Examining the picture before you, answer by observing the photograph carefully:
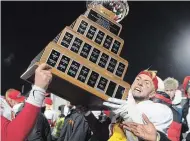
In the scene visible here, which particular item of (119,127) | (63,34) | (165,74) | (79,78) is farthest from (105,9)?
(165,74)

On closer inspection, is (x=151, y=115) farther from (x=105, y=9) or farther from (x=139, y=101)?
(x=105, y=9)

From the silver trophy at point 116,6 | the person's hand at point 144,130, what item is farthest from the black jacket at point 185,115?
the person's hand at point 144,130

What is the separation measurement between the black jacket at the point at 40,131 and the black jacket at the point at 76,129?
0.22 meters

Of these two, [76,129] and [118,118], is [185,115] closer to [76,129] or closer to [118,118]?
[76,129]

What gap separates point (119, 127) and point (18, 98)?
425 centimetres

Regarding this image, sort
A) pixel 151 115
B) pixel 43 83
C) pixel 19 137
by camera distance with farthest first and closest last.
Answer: pixel 151 115 < pixel 43 83 < pixel 19 137

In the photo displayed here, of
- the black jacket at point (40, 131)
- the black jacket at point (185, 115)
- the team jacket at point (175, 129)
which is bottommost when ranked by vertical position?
the black jacket at point (40, 131)

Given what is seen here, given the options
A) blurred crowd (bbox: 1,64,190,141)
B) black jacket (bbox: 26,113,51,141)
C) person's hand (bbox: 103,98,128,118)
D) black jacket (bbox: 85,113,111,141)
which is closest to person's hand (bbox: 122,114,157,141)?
blurred crowd (bbox: 1,64,190,141)

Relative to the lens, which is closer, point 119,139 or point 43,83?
point 43,83

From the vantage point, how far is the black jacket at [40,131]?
4140 millimetres

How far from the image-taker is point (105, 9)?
11.3 feet

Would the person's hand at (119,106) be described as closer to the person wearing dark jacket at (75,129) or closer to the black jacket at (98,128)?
the black jacket at (98,128)

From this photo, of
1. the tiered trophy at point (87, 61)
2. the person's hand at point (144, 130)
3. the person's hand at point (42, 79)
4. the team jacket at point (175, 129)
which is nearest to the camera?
the person's hand at point (42, 79)

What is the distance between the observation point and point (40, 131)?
13.9 ft
